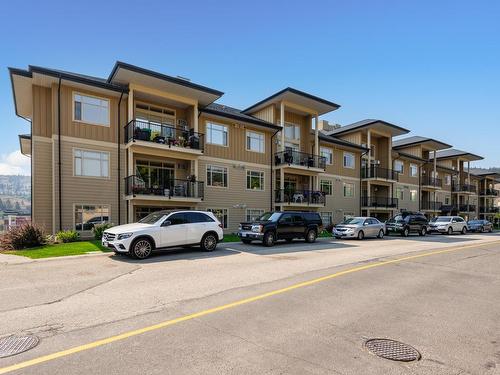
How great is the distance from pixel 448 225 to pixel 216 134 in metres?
23.8

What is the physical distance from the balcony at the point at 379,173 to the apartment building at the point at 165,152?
554 millimetres

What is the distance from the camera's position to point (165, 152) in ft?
69.7

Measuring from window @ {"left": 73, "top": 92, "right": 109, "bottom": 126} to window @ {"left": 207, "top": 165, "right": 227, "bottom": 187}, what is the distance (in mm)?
7472

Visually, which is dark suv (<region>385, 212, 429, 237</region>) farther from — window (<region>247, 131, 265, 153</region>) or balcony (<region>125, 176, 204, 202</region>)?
balcony (<region>125, 176, 204, 202</region>)

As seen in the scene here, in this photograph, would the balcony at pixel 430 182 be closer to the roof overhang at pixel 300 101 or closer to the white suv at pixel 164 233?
the roof overhang at pixel 300 101

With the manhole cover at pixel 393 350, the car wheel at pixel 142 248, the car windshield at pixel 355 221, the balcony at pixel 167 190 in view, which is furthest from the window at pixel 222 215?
the manhole cover at pixel 393 350

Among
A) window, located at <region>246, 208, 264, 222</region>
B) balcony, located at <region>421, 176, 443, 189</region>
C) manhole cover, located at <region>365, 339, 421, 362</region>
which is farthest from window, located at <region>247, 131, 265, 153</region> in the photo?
balcony, located at <region>421, 176, 443, 189</region>

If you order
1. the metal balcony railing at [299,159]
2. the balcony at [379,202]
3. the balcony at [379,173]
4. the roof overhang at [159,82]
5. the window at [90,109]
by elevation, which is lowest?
the balcony at [379,202]

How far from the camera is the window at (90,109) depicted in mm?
19062

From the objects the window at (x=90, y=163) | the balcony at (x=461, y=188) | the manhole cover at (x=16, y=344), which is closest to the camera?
the manhole cover at (x=16, y=344)

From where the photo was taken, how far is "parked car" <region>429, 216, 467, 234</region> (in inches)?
1272

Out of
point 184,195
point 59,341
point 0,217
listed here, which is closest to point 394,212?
point 184,195

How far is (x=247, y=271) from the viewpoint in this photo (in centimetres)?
1006

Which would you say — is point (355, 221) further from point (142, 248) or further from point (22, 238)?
point (22, 238)
